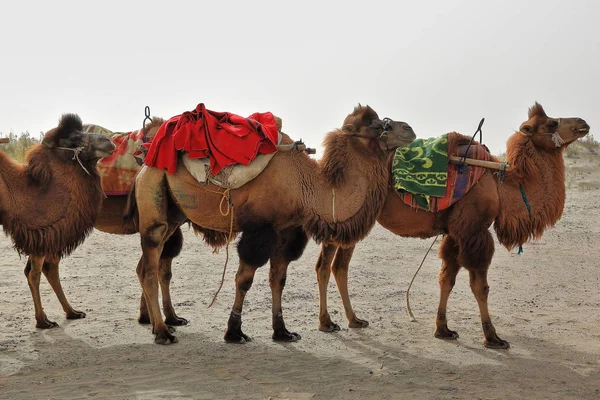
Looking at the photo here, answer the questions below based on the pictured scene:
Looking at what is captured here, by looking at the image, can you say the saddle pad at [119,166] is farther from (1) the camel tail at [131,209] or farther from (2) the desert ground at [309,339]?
(2) the desert ground at [309,339]

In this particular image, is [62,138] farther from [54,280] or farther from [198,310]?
[198,310]

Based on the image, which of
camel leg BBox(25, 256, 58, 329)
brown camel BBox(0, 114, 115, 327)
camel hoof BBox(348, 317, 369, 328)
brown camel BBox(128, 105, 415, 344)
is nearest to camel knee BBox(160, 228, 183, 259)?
brown camel BBox(128, 105, 415, 344)

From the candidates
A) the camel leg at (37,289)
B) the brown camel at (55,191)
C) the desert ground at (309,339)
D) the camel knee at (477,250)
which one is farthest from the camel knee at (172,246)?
the camel knee at (477,250)

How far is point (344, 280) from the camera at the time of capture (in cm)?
859

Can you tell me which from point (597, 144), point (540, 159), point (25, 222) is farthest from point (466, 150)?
point (597, 144)

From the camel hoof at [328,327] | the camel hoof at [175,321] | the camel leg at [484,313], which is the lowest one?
the camel hoof at [175,321]

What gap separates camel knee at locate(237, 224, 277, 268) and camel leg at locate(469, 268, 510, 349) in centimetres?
203

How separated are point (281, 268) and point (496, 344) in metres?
2.22

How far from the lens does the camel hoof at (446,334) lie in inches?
319

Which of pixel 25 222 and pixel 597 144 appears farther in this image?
pixel 597 144

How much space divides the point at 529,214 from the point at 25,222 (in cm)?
483

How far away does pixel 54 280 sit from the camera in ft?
28.7

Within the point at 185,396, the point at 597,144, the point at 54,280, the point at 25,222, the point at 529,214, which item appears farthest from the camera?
the point at 597,144

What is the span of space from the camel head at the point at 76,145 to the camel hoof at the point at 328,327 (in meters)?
2.79
